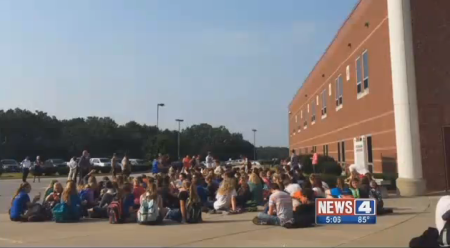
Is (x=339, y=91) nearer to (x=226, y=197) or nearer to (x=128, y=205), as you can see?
(x=226, y=197)

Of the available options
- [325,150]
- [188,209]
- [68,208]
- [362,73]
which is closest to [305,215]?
[188,209]

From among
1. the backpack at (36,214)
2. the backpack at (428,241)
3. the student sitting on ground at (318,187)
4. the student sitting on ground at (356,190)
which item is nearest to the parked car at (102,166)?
the backpack at (36,214)

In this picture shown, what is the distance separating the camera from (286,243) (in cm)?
891

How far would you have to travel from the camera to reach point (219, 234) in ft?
33.5

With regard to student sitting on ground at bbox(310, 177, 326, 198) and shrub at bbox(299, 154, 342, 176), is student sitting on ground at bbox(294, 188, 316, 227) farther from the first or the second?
shrub at bbox(299, 154, 342, 176)

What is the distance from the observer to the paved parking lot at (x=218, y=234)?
907cm

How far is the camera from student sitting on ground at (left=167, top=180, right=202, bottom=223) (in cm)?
1212

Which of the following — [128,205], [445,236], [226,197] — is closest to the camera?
[445,236]

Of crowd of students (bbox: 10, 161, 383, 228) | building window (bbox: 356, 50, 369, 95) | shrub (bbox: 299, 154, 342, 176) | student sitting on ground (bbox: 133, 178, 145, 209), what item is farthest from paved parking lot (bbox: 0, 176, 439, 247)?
building window (bbox: 356, 50, 369, 95)

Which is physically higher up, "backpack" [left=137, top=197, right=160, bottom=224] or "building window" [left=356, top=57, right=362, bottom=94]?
"building window" [left=356, top=57, right=362, bottom=94]

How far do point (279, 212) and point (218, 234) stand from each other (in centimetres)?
165

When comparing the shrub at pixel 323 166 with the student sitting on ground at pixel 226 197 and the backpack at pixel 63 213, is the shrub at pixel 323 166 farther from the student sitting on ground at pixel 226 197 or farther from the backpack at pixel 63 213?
the backpack at pixel 63 213

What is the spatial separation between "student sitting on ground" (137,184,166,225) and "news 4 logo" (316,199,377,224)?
13.0 ft

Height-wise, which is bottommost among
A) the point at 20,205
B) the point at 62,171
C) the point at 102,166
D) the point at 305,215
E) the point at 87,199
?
the point at 305,215
